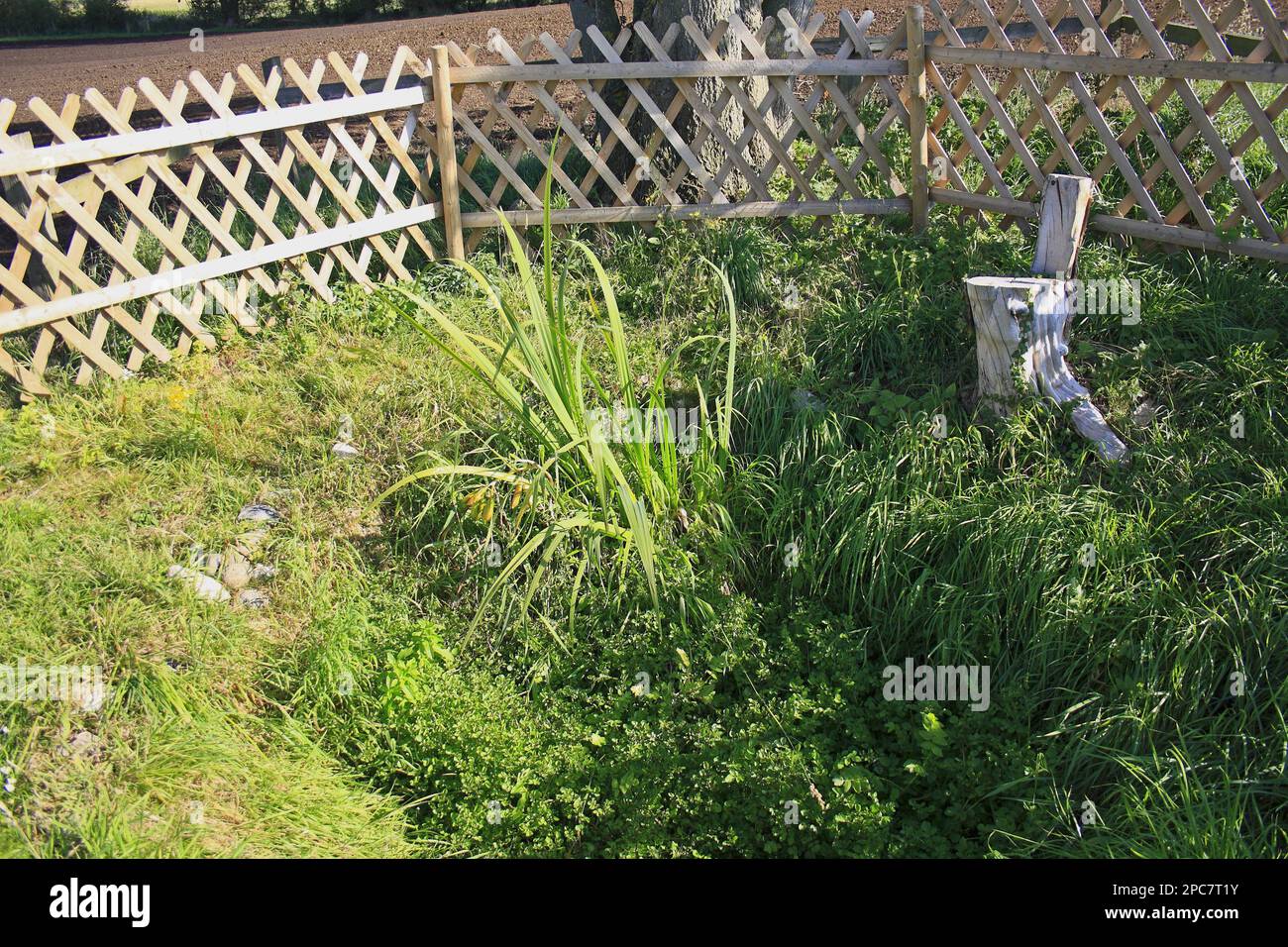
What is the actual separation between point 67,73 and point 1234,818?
15000 mm

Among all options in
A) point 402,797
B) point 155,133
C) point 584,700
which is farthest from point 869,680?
point 155,133

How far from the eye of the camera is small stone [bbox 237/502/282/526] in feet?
13.8

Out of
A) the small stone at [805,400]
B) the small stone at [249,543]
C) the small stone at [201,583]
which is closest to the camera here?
the small stone at [201,583]

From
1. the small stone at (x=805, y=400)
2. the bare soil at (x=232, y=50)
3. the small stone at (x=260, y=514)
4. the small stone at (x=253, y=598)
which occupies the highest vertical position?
the bare soil at (x=232, y=50)

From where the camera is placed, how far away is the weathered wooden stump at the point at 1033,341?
4082 mm

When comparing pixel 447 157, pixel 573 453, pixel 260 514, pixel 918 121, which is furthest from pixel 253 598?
pixel 918 121

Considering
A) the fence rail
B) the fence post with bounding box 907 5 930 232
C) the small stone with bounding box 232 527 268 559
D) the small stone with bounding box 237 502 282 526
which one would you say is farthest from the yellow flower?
the fence post with bounding box 907 5 930 232

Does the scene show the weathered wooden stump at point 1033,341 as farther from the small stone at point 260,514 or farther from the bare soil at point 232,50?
the bare soil at point 232,50

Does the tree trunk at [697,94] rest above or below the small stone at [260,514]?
above

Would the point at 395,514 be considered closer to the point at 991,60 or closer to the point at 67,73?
the point at 991,60

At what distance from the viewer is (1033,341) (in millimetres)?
4160

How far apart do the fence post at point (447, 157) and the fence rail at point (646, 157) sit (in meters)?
0.02

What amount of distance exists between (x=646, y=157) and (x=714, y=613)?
308 cm

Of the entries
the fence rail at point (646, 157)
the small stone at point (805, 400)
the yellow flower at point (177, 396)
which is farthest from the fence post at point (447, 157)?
the small stone at point (805, 400)
